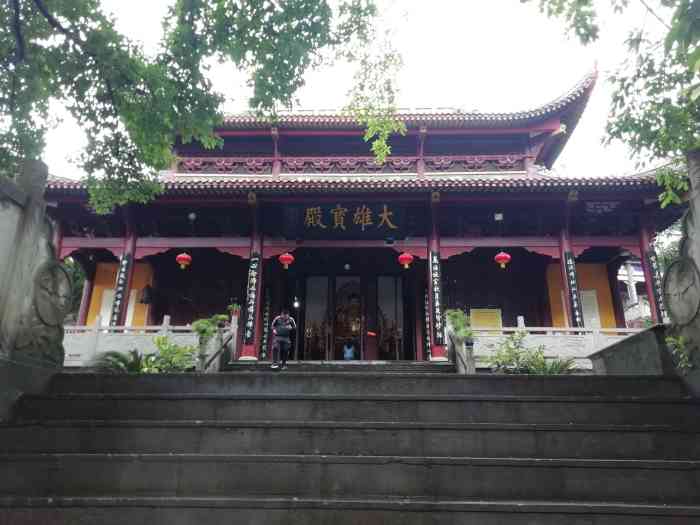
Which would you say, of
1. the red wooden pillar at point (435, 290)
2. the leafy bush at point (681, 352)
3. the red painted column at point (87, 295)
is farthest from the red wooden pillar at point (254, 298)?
the leafy bush at point (681, 352)

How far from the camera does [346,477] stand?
3018 millimetres

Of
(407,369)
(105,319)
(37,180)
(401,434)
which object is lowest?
(401,434)

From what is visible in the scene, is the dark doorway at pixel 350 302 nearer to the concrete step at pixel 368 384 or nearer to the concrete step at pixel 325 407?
the concrete step at pixel 368 384

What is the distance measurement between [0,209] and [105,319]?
9.13m

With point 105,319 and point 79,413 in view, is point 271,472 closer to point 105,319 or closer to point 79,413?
point 79,413

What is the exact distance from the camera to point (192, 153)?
522 inches

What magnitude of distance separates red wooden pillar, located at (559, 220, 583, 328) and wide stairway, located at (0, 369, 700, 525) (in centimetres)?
634

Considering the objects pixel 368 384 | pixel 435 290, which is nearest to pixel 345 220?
pixel 435 290

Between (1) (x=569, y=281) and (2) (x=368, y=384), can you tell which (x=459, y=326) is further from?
(1) (x=569, y=281)

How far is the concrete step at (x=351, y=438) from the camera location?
3.31 meters

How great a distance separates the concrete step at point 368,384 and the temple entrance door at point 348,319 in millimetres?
7446

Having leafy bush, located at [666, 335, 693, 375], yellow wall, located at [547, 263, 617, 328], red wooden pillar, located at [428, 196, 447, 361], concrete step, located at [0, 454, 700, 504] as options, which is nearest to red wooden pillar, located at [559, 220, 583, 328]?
yellow wall, located at [547, 263, 617, 328]

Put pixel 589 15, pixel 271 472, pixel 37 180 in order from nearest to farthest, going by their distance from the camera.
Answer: pixel 271 472 < pixel 37 180 < pixel 589 15

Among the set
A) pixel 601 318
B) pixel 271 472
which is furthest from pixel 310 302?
pixel 271 472
